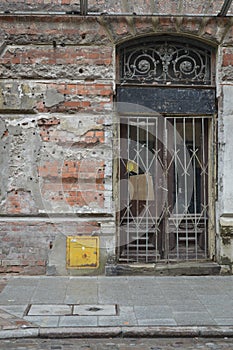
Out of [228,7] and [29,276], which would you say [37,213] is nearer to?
[29,276]

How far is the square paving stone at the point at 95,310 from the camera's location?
587 centimetres

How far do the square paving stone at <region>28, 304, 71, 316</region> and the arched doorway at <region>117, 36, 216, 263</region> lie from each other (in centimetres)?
235

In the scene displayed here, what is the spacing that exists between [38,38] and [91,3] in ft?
3.33

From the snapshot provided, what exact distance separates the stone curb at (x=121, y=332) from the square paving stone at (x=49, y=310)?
50 centimetres

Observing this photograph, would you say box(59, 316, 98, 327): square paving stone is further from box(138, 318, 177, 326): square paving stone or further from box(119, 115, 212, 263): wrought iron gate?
box(119, 115, 212, 263): wrought iron gate

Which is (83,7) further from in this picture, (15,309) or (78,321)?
(78,321)

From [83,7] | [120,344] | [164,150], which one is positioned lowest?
[120,344]

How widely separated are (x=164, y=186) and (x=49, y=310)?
10.5ft

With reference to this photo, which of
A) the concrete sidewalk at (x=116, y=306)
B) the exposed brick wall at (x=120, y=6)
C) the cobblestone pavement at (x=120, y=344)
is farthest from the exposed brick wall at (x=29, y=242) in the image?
the exposed brick wall at (x=120, y=6)

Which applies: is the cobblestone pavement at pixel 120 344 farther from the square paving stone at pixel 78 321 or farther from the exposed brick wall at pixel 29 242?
the exposed brick wall at pixel 29 242

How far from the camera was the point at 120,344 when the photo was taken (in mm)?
5156

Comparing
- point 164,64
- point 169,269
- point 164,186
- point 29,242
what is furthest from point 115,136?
point 169,269

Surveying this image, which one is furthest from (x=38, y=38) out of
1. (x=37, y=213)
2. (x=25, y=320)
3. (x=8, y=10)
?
(x=25, y=320)

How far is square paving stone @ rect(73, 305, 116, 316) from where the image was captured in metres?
5.87
